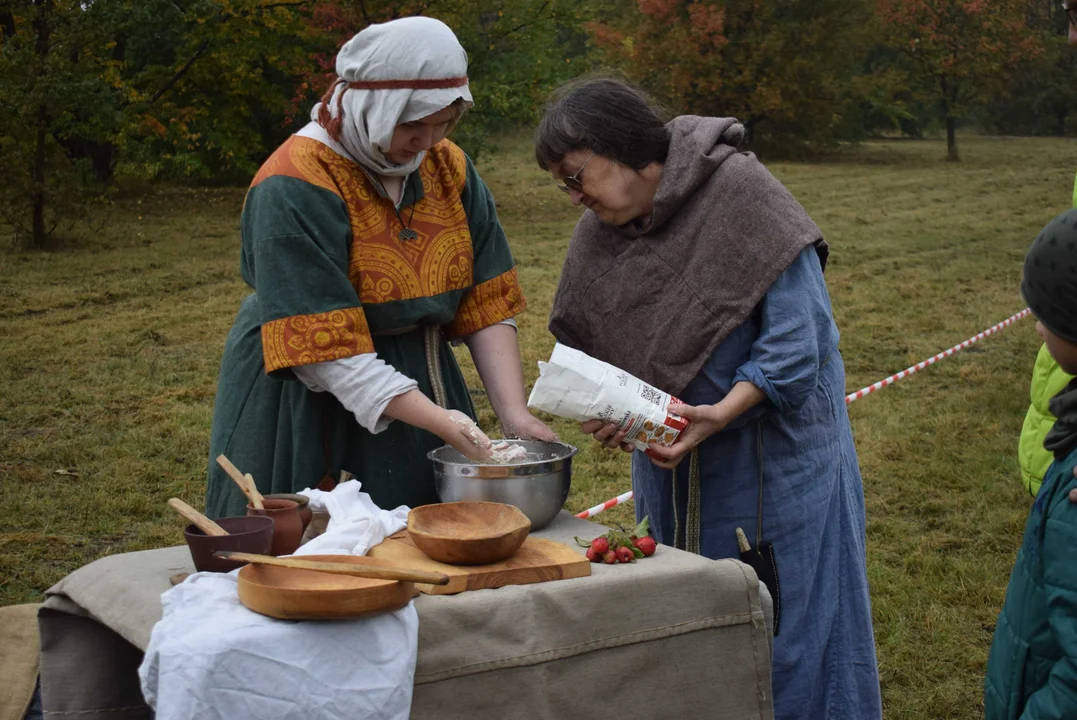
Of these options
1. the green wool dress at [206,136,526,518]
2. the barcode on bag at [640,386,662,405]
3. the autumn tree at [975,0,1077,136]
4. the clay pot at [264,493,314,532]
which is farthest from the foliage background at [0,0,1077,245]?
the barcode on bag at [640,386,662,405]

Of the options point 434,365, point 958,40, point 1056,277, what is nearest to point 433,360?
point 434,365

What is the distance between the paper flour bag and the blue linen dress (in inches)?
9.2

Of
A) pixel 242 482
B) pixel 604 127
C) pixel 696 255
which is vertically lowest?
pixel 242 482

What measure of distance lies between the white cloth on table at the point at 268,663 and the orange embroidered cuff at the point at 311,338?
0.51m

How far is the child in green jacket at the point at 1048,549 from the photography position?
167 centimetres

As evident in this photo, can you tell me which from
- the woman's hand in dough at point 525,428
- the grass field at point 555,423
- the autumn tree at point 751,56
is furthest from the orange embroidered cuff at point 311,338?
the autumn tree at point 751,56

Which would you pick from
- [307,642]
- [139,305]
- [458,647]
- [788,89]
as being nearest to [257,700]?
[307,642]

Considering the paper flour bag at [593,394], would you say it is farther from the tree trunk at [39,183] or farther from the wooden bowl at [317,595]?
the tree trunk at [39,183]

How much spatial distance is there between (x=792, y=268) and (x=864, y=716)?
37.4 inches

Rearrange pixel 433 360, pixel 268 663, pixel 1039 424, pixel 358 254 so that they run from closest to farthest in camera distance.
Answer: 1. pixel 268 663
2. pixel 358 254
3. pixel 433 360
4. pixel 1039 424

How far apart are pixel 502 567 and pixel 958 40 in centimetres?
2221

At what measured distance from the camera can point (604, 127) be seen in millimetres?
2324

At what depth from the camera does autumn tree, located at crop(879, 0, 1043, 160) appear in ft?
70.2

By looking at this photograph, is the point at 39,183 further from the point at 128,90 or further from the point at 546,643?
the point at 546,643
